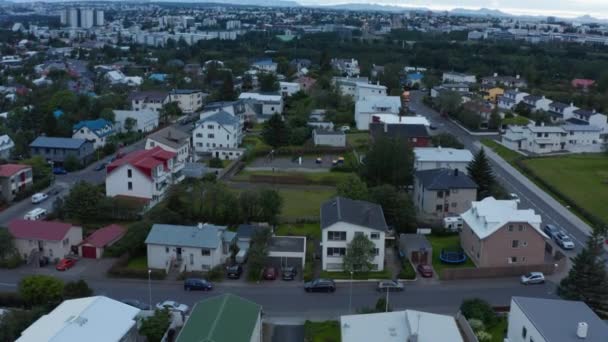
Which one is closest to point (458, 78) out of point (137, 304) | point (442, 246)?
point (442, 246)

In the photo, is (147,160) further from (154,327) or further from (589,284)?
(589,284)

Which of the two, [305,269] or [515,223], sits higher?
[515,223]

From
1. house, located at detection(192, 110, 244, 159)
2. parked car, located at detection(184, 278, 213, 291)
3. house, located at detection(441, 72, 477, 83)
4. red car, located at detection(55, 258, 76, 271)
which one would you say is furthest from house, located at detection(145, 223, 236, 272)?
house, located at detection(441, 72, 477, 83)

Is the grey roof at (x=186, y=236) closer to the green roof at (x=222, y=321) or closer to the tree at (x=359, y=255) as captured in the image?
the tree at (x=359, y=255)

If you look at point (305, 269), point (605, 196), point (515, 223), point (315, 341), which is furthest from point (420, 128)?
point (315, 341)

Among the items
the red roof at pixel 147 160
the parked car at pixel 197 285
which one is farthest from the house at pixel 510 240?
the red roof at pixel 147 160

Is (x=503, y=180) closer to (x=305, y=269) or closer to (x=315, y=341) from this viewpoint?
(x=305, y=269)
